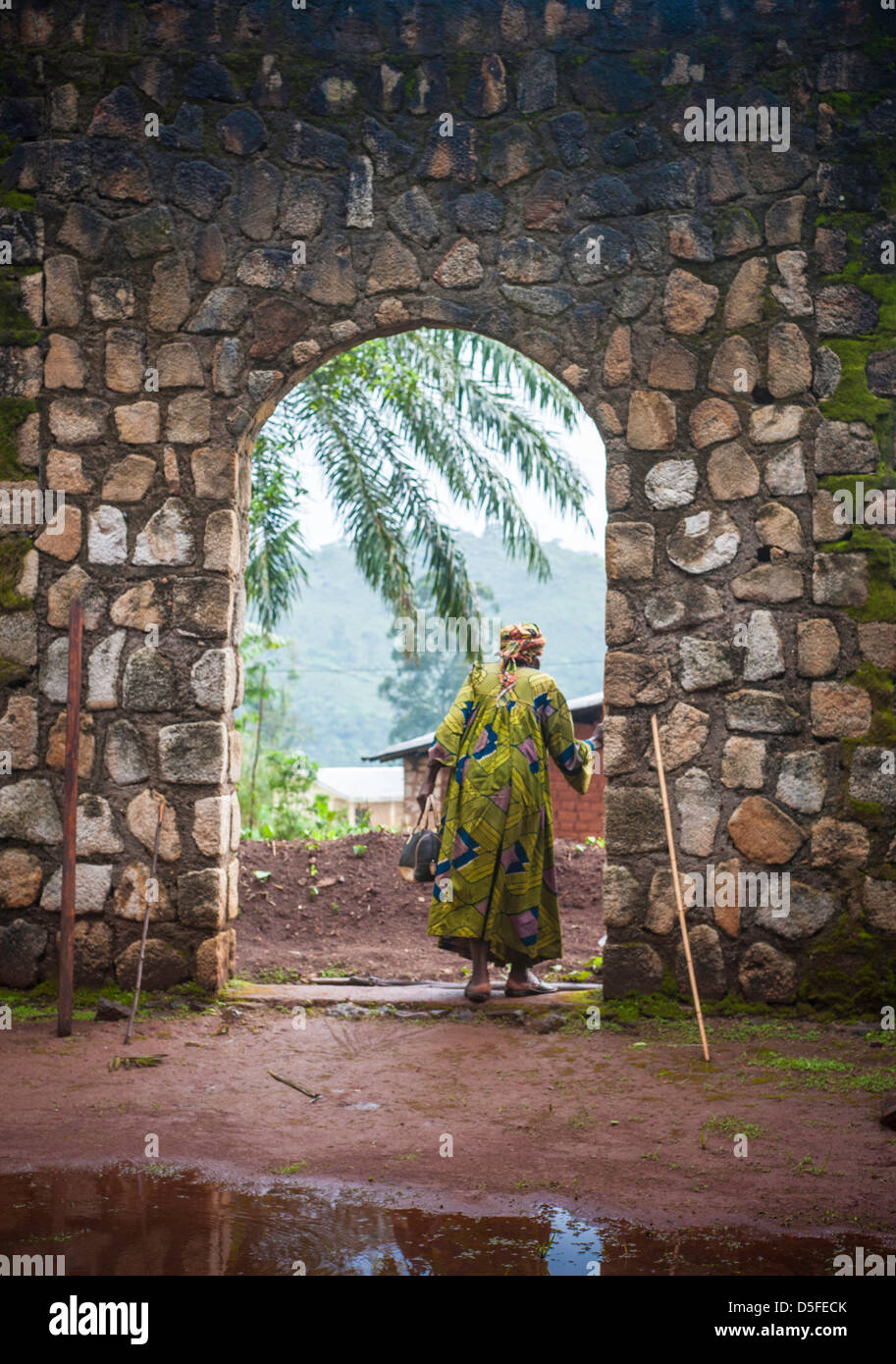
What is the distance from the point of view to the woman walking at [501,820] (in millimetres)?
5230

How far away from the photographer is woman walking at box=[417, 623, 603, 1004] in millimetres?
5230

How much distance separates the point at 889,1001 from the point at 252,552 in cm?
793

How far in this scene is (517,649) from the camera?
5508 mm

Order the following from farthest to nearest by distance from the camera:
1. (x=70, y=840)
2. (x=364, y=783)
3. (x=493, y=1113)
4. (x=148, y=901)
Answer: (x=364, y=783) < (x=148, y=901) < (x=70, y=840) < (x=493, y=1113)

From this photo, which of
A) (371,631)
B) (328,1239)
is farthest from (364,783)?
(371,631)

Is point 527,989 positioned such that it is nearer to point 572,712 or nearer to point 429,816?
point 429,816

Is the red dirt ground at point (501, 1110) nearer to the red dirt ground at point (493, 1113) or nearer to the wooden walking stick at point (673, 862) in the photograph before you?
the red dirt ground at point (493, 1113)

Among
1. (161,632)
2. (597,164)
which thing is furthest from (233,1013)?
(597,164)

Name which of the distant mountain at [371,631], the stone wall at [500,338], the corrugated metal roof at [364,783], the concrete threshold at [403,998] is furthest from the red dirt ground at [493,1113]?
the distant mountain at [371,631]

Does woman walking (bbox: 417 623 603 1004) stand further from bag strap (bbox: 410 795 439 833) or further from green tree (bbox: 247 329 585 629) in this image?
green tree (bbox: 247 329 585 629)

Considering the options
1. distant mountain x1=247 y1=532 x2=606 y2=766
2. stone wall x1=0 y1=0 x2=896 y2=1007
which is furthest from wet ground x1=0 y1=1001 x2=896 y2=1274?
distant mountain x1=247 y1=532 x2=606 y2=766

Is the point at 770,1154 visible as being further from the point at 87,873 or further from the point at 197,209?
Answer: the point at 197,209

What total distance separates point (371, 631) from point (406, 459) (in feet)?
225

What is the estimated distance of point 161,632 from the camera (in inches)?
213
